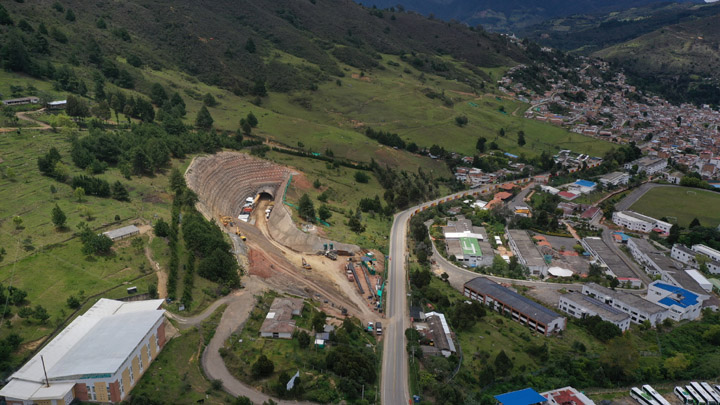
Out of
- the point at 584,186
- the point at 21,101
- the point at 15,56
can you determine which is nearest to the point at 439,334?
the point at 584,186

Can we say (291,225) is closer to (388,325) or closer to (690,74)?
(388,325)

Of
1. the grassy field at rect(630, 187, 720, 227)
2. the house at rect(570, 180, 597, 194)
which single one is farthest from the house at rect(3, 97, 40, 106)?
the grassy field at rect(630, 187, 720, 227)

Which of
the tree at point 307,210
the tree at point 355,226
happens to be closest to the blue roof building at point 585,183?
the tree at point 355,226

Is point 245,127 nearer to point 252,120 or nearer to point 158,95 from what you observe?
point 252,120

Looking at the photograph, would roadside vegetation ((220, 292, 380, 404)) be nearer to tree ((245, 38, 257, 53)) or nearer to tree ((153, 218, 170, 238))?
tree ((153, 218, 170, 238))

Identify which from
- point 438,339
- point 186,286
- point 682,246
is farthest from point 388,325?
point 682,246
